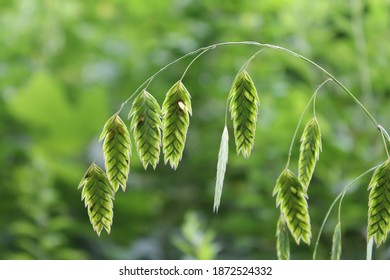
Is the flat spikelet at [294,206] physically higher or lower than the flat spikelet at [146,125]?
lower

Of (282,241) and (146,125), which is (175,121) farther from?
(282,241)

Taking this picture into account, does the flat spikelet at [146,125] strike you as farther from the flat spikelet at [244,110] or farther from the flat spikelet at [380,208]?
the flat spikelet at [380,208]

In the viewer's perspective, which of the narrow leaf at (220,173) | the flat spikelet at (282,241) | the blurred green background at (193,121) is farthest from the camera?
the blurred green background at (193,121)

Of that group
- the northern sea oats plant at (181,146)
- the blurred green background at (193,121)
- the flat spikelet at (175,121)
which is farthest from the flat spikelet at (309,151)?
the blurred green background at (193,121)

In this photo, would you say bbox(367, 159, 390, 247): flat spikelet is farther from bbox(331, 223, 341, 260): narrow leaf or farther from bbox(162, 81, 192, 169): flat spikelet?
bbox(162, 81, 192, 169): flat spikelet

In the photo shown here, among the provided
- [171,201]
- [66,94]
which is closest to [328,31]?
[171,201]

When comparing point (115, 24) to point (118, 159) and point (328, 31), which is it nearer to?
point (328, 31)

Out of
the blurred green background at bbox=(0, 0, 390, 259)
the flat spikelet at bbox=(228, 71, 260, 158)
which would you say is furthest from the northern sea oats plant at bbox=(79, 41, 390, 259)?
the blurred green background at bbox=(0, 0, 390, 259)
